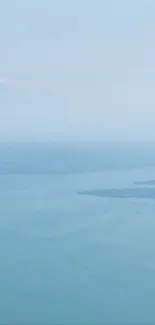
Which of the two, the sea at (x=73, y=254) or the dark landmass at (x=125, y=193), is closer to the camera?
the sea at (x=73, y=254)

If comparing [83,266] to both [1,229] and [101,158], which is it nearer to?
[1,229]

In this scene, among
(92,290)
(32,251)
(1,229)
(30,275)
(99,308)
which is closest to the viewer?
(99,308)

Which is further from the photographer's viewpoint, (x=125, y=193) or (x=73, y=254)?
(x=125, y=193)

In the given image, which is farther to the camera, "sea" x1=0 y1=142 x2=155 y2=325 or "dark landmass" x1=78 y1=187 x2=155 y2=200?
"dark landmass" x1=78 y1=187 x2=155 y2=200

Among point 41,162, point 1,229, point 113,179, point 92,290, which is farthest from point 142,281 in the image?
point 41,162
